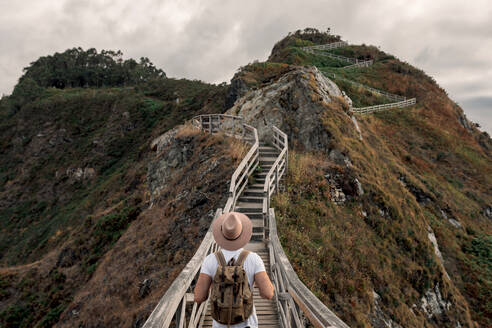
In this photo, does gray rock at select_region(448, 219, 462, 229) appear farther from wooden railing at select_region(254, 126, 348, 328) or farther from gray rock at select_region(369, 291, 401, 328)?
wooden railing at select_region(254, 126, 348, 328)

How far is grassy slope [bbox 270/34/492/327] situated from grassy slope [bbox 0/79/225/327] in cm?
1395

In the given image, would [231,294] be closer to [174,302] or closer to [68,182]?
[174,302]

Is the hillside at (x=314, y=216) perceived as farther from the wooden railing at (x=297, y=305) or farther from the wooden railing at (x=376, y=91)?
the wooden railing at (x=297, y=305)

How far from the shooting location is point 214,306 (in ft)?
9.42

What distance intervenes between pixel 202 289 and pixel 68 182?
47025 millimetres

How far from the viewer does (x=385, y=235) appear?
11758 mm

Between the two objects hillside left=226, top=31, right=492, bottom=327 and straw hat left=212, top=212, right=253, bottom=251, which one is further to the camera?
hillside left=226, top=31, right=492, bottom=327

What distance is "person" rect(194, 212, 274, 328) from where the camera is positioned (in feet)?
9.42

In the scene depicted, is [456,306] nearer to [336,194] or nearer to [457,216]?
[336,194]

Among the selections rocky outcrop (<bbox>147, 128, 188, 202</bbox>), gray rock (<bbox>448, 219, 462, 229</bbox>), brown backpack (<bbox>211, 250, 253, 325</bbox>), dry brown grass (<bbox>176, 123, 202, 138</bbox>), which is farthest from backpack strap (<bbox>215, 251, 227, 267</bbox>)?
gray rock (<bbox>448, 219, 462, 229</bbox>)

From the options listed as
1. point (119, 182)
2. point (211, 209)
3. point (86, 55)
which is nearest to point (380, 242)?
point (211, 209)

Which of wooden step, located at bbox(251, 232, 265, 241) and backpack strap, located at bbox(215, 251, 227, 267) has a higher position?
backpack strap, located at bbox(215, 251, 227, 267)

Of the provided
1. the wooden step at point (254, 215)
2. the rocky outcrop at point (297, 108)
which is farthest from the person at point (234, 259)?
the rocky outcrop at point (297, 108)

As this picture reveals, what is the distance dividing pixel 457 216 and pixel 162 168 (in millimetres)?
20586
